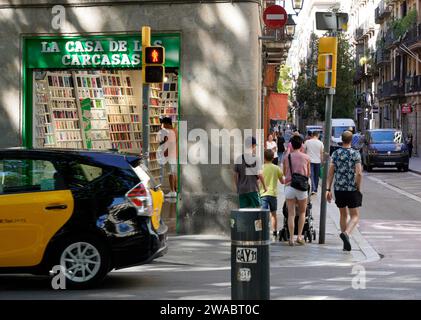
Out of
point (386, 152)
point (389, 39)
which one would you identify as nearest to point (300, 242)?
point (386, 152)

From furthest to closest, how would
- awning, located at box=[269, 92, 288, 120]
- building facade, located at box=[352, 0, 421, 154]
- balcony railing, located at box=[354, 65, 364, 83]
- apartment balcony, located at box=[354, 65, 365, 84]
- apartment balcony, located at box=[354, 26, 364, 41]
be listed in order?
apartment balcony, located at box=[354, 26, 364, 41] → balcony railing, located at box=[354, 65, 364, 83] → apartment balcony, located at box=[354, 65, 365, 84] → building facade, located at box=[352, 0, 421, 154] → awning, located at box=[269, 92, 288, 120]

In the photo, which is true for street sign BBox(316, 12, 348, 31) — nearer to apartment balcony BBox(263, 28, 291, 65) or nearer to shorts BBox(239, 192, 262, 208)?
shorts BBox(239, 192, 262, 208)

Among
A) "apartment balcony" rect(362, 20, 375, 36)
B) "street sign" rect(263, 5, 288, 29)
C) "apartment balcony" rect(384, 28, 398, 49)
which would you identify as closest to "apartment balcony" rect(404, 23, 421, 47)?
"apartment balcony" rect(384, 28, 398, 49)

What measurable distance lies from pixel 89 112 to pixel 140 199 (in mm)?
9809

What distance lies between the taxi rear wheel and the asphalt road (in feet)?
0.58

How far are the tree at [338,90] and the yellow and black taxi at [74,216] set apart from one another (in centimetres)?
6579

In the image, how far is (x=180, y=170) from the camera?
1526cm

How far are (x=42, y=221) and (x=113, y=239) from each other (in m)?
0.81

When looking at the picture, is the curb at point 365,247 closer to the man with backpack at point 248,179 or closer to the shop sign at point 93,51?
the man with backpack at point 248,179

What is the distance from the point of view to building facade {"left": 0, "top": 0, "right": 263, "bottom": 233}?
15.1 metres

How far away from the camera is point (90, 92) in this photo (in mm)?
19078

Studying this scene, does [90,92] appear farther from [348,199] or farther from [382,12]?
[382,12]

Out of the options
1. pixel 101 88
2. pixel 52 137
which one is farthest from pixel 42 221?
pixel 101 88

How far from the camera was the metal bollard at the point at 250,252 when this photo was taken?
23.5ft
